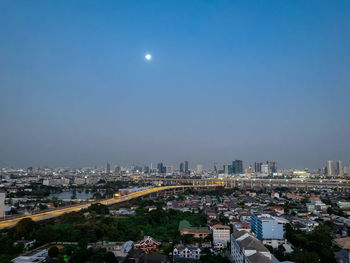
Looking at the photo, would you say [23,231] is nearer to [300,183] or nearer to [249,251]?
[249,251]

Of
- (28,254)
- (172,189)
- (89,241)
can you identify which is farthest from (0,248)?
(172,189)

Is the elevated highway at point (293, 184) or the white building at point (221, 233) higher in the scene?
the white building at point (221, 233)

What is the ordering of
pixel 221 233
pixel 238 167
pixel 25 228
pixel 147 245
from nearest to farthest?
pixel 147 245 < pixel 25 228 < pixel 221 233 < pixel 238 167

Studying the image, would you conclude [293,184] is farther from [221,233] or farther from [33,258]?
[33,258]

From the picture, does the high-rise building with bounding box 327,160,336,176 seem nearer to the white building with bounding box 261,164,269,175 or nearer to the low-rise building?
the white building with bounding box 261,164,269,175

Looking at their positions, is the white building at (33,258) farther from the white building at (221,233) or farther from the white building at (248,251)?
the white building at (221,233)

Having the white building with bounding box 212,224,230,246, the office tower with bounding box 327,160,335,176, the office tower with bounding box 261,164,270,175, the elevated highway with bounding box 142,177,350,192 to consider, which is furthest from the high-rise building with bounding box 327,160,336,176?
the white building with bounding box 212,224,230,246

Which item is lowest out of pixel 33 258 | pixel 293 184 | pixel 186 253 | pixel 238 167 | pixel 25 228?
pixel 293 184

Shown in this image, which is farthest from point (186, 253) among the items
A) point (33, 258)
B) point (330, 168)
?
point (330, 168)

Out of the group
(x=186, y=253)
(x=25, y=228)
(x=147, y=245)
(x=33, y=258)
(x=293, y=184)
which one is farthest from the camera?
A: (x=293, y=184)

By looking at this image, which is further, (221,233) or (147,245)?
(221,233)

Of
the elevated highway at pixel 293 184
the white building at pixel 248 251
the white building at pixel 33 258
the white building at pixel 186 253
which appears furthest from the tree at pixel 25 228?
the elevated highway at pixel 293 184
